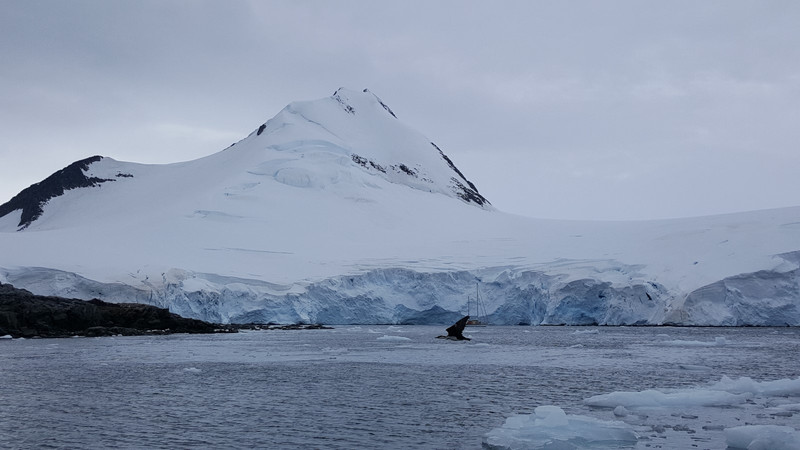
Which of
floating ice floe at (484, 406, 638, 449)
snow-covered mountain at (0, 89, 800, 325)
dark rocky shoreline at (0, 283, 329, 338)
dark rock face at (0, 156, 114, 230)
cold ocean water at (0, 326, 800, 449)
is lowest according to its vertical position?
cold ocean water at (0, 326, 800, 449)

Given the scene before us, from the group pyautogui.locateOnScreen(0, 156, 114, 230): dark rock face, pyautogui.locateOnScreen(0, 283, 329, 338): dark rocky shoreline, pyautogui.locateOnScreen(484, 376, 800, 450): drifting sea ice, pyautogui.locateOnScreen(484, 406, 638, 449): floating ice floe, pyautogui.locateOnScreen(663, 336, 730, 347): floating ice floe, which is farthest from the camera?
pyautogui.locateOnScreen(0, 156, 114, 230): dark rock face

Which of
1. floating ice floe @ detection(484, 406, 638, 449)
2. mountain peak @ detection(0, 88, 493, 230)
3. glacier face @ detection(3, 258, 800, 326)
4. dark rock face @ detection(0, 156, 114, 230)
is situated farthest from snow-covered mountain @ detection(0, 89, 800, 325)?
floating ice floe @ detection(484, 406, 638, 449)

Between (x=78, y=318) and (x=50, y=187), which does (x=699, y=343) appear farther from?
(x=50, y=187)

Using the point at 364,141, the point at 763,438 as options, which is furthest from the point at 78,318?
the point at 364,141

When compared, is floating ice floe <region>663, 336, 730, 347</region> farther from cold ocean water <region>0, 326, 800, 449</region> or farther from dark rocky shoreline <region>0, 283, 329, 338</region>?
dark rocky shoreline <region>0, 283, 329, 338</region>

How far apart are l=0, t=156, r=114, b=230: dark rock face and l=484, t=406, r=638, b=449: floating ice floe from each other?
102m

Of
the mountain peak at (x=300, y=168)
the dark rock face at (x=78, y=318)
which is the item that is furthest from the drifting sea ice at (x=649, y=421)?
the mountain peak at (x=300, y=168)

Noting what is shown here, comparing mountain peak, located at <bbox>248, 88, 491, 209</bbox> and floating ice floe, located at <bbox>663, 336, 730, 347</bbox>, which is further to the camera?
mountain peak, located at <bbox>248, 88, 491, 209</bbox>

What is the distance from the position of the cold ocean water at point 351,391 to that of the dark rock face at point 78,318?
11094mm

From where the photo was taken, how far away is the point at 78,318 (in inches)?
1757

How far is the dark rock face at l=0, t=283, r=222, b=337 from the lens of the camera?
43125 millimetres

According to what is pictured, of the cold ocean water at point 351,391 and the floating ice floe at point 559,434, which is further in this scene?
the cold ocean water at point 351,391

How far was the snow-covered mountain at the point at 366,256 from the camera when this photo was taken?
49250mm

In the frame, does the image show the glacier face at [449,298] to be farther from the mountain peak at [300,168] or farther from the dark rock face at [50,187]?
the dark rock face at [50,187]
